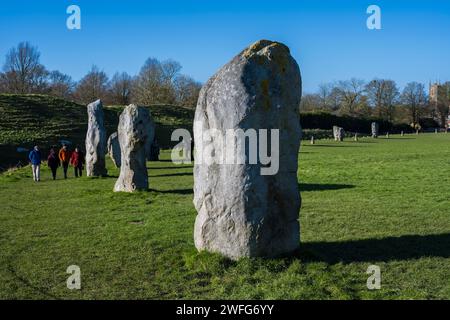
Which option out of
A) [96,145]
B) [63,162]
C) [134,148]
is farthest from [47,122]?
[134,148]

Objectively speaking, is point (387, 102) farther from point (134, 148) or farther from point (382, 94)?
point (134, 148)

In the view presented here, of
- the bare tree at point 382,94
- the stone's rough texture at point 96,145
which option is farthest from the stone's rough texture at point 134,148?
the bare tree at point 382,94

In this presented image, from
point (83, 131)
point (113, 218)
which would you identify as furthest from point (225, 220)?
point (83, 131)

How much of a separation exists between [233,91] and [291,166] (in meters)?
1.58

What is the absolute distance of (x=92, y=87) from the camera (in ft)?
252

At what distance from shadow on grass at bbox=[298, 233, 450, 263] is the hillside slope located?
88.2ft

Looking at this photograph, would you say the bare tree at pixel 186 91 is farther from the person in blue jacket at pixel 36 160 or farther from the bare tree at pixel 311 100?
the person in blue jacket at pixel 36 160

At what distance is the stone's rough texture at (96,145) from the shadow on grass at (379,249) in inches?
562

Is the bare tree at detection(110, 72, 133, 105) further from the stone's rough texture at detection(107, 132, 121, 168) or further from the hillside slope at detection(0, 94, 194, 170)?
the stone's rough texture at detection(107, 132, 121, 168)

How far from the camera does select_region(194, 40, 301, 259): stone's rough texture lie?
26.5ft

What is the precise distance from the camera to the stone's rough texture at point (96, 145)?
856 inches

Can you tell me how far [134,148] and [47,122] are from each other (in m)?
34.9
